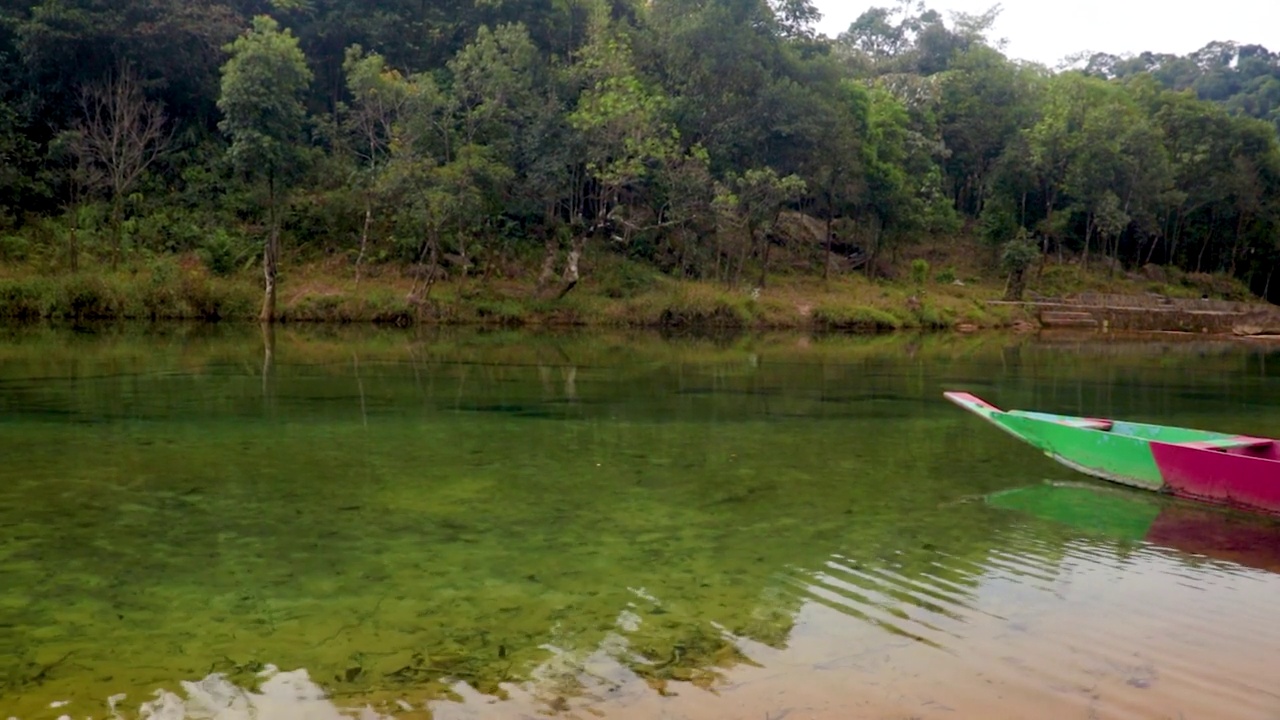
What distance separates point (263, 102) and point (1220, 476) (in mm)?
26047

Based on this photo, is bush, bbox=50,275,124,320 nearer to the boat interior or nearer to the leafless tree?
the leafless tree

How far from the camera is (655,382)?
18.3 m

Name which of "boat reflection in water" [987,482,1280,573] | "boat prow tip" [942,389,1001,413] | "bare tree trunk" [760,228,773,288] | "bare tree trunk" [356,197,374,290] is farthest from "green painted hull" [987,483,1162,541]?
"bare tree trunk" [760,228,773,288]

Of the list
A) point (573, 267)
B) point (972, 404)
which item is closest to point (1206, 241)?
point (573, 267)

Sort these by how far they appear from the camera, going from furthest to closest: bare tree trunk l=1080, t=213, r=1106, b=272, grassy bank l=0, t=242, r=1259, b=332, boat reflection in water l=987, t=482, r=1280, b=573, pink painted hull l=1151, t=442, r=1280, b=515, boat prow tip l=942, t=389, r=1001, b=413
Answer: bare tree trunk l=1080, t=213, r=1106, b=272
grassy bank l=0, t=242, r=1259, b=332
boat prow tip l=942, t=389, r=1001, b=413
pink painted hull l=1151, t=442, r=1280, b=515
boat reflection in water l=987, t=482, r=1280, b=573

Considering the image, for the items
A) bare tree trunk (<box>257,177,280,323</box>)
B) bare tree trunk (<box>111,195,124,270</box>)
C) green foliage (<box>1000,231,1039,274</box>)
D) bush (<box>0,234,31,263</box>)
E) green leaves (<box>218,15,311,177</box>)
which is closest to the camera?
green leaves (<box>218,15,311,177</box>)

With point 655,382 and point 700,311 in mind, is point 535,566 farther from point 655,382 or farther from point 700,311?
point 700,311

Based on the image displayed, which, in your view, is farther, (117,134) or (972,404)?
(117,134)

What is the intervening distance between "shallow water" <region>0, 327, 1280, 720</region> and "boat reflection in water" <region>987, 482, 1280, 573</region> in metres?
0.04

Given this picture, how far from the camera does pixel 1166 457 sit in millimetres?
9055

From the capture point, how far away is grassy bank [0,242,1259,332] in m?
29.0

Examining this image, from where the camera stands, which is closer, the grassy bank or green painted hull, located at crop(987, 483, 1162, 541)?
green painted hull, located at crop(987, 483, 1162, 541)

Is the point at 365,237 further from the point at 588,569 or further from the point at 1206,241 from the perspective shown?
the point at 1206,241

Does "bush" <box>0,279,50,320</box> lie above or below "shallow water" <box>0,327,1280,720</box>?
above
